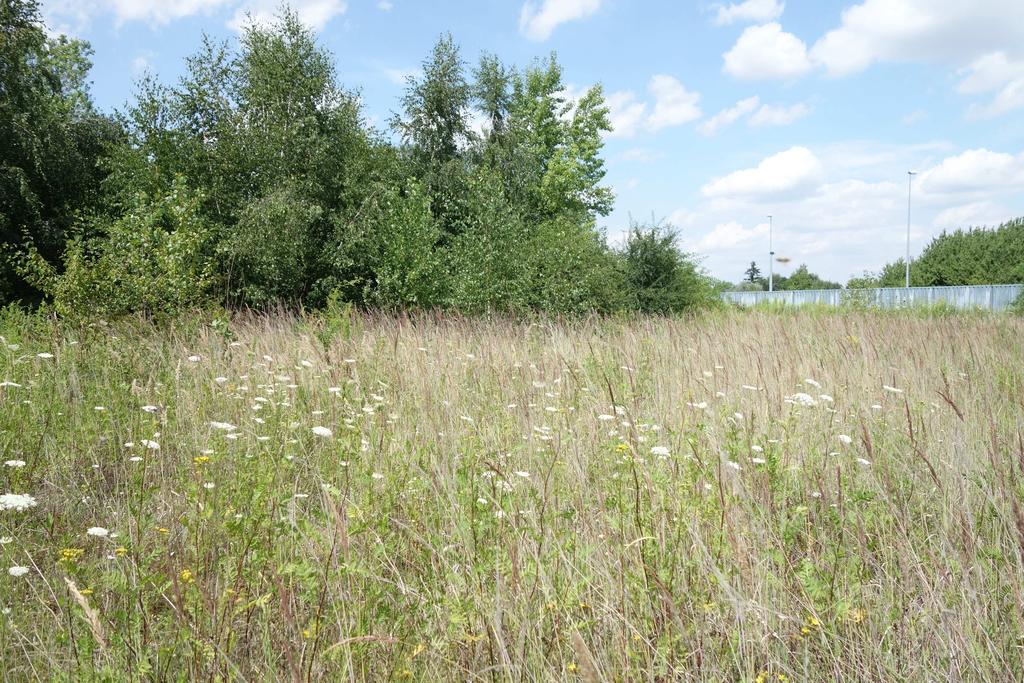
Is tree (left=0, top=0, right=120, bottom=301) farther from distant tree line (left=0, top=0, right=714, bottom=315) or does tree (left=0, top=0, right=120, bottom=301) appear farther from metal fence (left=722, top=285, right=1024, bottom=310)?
metal fence (left=722, top=285, right=1024, bottom=310)

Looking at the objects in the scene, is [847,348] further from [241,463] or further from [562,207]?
[562,207]

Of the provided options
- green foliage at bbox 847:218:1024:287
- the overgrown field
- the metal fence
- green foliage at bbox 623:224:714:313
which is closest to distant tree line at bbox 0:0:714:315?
green foliage at bbox 623:224:714:313

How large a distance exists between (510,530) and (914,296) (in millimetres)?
25052

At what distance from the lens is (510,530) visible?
2.33 metres

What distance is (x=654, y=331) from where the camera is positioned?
9.38 m

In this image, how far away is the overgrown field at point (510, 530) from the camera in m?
1.70

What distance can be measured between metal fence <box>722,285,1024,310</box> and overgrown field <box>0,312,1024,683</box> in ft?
57.0

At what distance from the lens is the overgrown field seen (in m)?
1.70

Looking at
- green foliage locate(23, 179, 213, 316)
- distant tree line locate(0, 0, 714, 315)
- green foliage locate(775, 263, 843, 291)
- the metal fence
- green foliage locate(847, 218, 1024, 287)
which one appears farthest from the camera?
green foliage locate(775, 263, 843, 291)

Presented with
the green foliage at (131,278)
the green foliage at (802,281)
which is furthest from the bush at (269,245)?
the green foliage at (802,281)

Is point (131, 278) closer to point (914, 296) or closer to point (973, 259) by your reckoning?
point (914, 296)

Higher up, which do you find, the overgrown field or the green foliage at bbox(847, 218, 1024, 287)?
the green foliage at bbox(847, 218, 1024, 287)

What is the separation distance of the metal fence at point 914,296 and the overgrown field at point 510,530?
17383mm

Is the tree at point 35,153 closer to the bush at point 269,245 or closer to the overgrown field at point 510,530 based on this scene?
the bush at point 269,245
